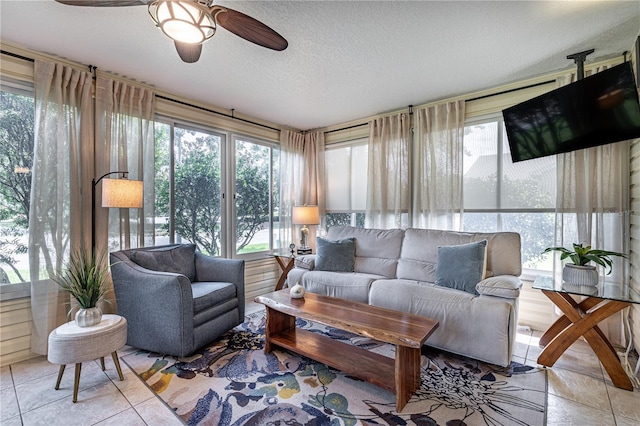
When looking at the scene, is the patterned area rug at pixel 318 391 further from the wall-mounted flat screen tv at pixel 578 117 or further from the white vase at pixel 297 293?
the wall-mounted flat screen tv at pixel 578 117

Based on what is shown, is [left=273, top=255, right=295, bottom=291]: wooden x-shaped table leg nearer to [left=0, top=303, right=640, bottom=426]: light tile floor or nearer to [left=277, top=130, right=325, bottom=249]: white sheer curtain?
[left=277, top=130, right=325, bottom=249]: white sheer curtain

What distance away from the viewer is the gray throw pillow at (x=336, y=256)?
3393 millimetres

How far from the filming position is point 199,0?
4.96ft

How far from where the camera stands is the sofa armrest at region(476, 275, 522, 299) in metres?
2.20

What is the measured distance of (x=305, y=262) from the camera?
139 inches

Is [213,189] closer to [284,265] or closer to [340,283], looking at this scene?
[284,265]

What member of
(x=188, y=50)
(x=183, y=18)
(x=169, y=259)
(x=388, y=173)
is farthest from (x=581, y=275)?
(x=169, y=259)

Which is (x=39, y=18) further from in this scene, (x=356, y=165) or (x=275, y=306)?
(x=356, y=165)

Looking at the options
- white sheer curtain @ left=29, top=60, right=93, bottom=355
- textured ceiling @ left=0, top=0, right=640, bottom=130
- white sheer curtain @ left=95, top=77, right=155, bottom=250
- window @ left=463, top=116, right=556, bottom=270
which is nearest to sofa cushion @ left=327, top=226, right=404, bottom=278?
window @ left=463, top=116, right=556, bottom=270

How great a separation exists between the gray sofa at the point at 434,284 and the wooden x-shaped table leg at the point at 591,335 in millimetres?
300

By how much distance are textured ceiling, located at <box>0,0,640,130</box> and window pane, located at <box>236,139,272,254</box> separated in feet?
3.42

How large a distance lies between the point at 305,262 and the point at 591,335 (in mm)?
2612

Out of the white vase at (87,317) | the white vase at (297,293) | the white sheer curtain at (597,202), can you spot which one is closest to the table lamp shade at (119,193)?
the white vase at (87,317)

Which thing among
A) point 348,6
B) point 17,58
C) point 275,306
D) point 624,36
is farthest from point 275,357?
point 624,36
